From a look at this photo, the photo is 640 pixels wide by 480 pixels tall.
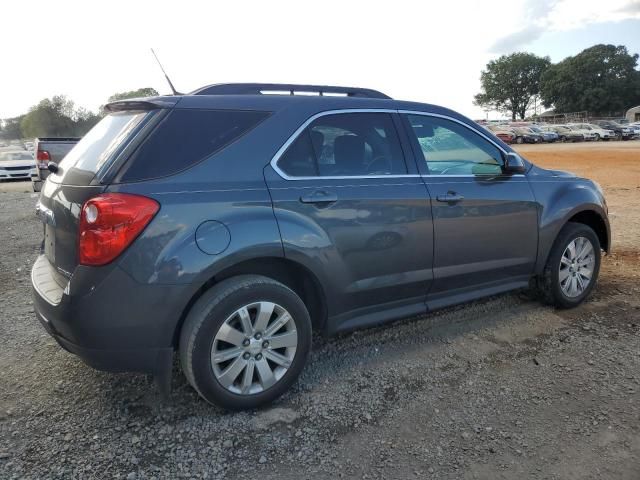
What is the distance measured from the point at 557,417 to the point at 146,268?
2.35m

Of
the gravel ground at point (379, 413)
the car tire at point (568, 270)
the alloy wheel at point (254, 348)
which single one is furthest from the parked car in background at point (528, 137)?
the alloy wheel at point (254, 348)

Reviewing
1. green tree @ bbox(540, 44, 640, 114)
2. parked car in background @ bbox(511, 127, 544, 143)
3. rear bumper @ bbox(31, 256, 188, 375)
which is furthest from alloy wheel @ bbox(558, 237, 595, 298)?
green tree @ bbox(540, 44, 640, 114)

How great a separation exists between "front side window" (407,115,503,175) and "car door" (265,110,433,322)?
0.63 ft

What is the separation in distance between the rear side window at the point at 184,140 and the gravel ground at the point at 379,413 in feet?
4.50

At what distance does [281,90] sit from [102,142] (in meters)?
1.19

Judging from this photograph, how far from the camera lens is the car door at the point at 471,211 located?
3670mm

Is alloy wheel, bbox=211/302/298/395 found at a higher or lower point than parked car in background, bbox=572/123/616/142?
higher

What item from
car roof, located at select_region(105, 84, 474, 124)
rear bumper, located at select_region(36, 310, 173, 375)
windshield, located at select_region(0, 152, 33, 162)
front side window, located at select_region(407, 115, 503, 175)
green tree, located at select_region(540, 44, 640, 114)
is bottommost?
windshield, located at select_region(0, 152, 33, 162)

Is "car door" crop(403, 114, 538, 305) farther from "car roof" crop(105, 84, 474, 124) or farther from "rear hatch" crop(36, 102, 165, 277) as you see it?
"rear hatch" crop(36, 102, 165, 277)

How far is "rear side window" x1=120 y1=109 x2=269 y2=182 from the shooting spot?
2.72 meters

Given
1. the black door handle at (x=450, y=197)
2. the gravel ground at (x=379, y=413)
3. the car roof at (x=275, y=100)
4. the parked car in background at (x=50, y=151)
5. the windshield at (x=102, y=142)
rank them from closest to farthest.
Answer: the gravel ground at (x=379, y=413)
the windshield at (x=102, y=142)
the car roof at (x=275, y=100)
the black door handle at (x=450, y=197)
the parked car in background at (x=50, y=151)

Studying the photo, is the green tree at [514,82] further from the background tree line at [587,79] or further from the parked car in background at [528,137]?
the parked car in background at [528,137]

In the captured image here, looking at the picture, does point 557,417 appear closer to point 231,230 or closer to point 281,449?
point 281,449

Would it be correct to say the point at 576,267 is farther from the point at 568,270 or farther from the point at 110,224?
the point at 110,224
